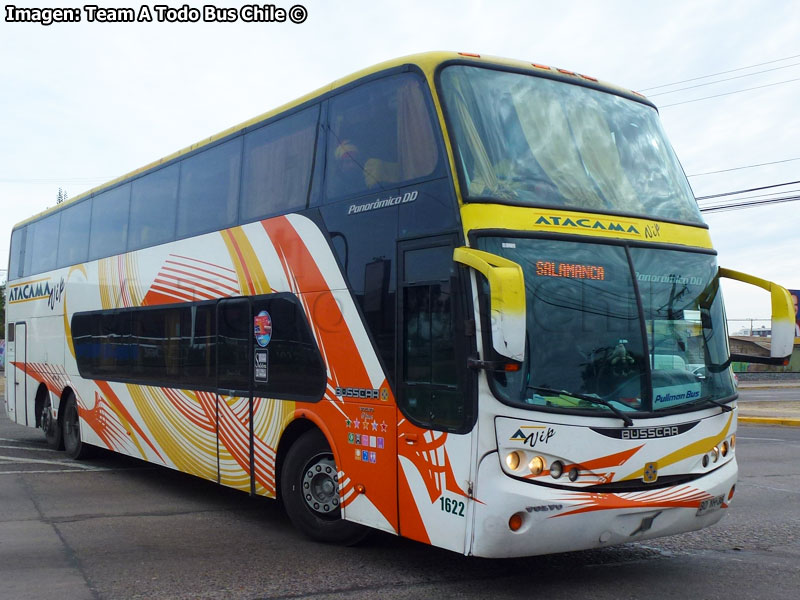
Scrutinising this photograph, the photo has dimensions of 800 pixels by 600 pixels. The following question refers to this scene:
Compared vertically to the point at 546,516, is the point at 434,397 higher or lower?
higher

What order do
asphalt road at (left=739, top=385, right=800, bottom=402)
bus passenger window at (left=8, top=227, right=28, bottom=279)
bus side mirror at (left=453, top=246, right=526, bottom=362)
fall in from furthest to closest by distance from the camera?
1. asphalt road at (left=739, top=385, right=800, bottom=402)
2. bus passenger window at (left=8, top=227, right=28, bottom=279)
3. bus side mirror at (left=453, top=246, right=526, bottom=362)

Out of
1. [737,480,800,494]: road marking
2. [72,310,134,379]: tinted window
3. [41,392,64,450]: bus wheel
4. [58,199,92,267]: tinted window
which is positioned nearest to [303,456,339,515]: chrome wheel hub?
[72,310,134,379]: tinted window

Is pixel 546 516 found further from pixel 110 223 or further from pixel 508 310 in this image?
pixel 110 223

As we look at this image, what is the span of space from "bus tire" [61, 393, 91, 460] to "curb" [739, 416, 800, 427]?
48.7 ft

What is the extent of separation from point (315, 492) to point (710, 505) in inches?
131

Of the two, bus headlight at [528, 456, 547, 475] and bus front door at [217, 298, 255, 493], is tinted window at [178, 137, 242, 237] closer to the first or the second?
bus front door at [217, 298, 255, 493]

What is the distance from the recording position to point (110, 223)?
12484mm

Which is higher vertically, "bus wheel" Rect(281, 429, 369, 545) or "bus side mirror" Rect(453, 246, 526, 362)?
"bus side mirror" Rect(453, 246, 526, 362)

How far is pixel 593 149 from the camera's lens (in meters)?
6.88

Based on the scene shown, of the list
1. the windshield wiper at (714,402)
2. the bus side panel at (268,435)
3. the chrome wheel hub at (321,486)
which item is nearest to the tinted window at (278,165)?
the bus side panel at (268,435)

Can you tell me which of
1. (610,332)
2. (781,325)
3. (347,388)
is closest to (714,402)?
(781,325)

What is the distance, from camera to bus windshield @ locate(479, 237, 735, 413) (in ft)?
19.5

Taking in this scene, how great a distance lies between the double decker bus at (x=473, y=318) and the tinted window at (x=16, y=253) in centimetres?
863

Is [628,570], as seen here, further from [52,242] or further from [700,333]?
[52,242]
